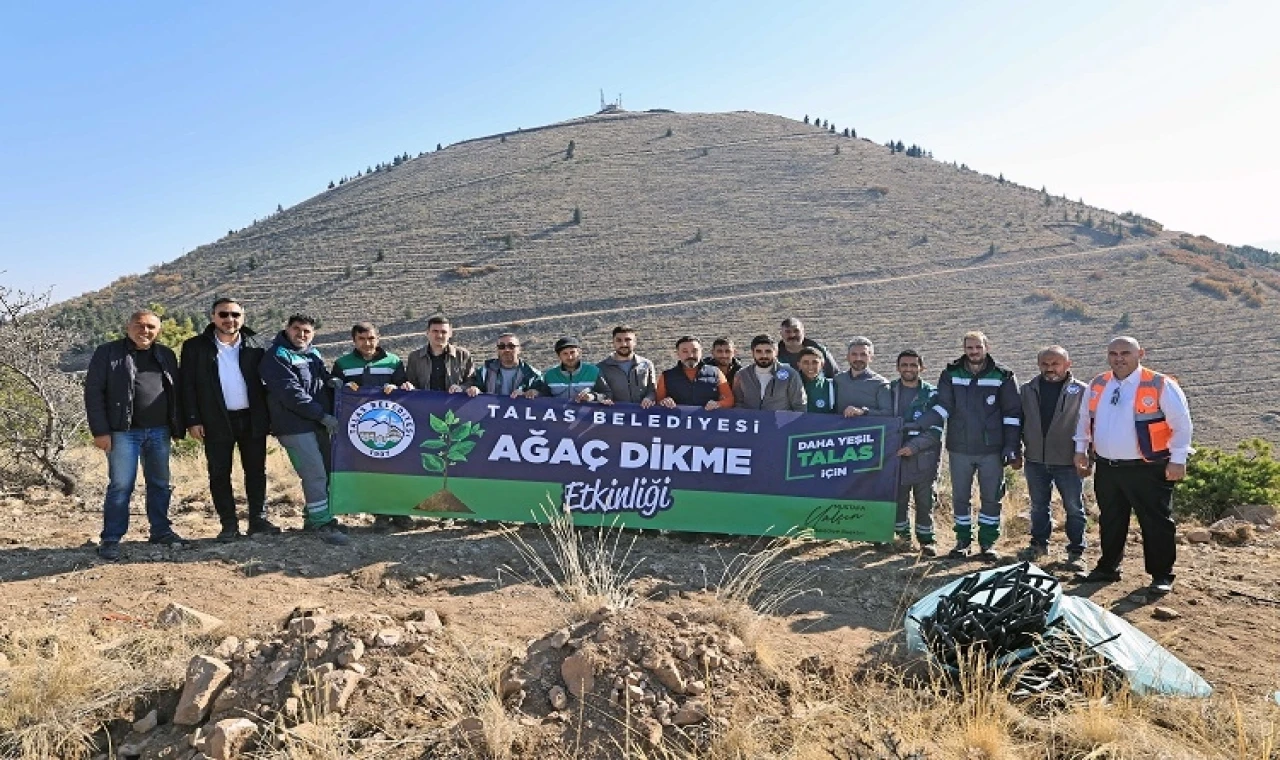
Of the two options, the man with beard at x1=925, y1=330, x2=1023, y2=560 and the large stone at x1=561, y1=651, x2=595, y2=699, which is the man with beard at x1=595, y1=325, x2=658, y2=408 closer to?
the man with beard at x1=925, y1=330, x2=1023, y2=560

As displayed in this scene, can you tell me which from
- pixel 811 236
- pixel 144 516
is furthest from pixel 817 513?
pixel 811 236

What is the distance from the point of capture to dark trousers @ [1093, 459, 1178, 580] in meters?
5.57

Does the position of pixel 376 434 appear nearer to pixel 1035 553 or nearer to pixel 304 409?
pixel 304 409

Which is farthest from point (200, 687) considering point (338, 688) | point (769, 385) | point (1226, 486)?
point (1226, 486)

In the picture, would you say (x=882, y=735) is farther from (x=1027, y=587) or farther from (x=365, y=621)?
(x=365, y=621)

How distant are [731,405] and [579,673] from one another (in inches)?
156

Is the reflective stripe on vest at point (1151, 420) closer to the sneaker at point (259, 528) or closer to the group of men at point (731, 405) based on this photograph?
the group of men at point (731, 405)

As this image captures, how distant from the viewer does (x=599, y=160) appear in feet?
223

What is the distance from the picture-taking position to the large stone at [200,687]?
339 centimetres

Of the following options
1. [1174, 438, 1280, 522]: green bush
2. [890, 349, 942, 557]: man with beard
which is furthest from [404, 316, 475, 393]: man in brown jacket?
[1174, 438, 1280, 522]: green bush

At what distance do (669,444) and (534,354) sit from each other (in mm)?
27042

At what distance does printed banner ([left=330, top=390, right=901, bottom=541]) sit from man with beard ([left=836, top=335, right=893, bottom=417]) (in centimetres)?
20

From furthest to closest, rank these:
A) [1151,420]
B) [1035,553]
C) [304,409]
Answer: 1. [1035,553]
2. [304,409]
3. [1151,420]

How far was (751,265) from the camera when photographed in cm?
4503
